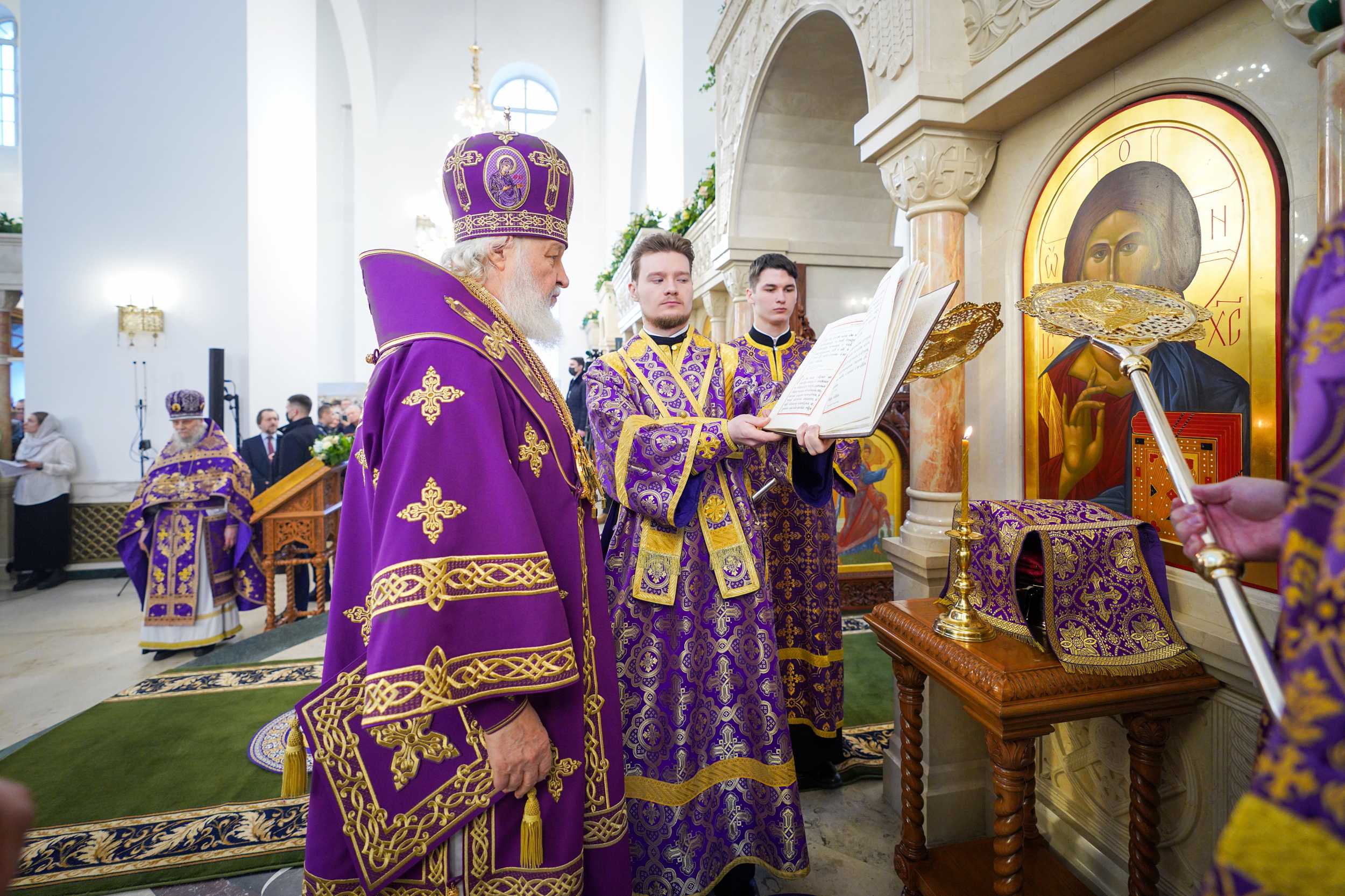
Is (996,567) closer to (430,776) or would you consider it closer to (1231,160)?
(1231,160)

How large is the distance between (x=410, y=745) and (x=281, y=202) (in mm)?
11295

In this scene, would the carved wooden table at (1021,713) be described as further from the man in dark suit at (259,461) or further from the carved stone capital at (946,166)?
the man in dark suit at (259,461)

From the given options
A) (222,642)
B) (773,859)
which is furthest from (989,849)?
(222,642)

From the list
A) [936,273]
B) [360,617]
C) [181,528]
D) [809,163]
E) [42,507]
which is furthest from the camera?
[42,507]

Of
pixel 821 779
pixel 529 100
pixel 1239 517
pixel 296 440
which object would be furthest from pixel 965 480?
pixel 529 100

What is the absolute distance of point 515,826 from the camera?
1225 mm

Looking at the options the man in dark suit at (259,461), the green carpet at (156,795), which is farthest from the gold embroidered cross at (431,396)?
the man in dark suit at (259,461)

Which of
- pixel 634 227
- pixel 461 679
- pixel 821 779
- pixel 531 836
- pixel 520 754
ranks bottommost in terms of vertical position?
pixel 821 779

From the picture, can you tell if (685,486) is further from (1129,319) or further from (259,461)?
(259,461)

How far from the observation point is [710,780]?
1.99 meters

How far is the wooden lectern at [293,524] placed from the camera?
539 centimetres

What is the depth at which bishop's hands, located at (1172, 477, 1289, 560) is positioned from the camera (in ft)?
2.87

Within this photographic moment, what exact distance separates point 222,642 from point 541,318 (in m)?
5.35

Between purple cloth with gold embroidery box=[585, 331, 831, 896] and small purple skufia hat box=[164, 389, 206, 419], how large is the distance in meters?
4.63
